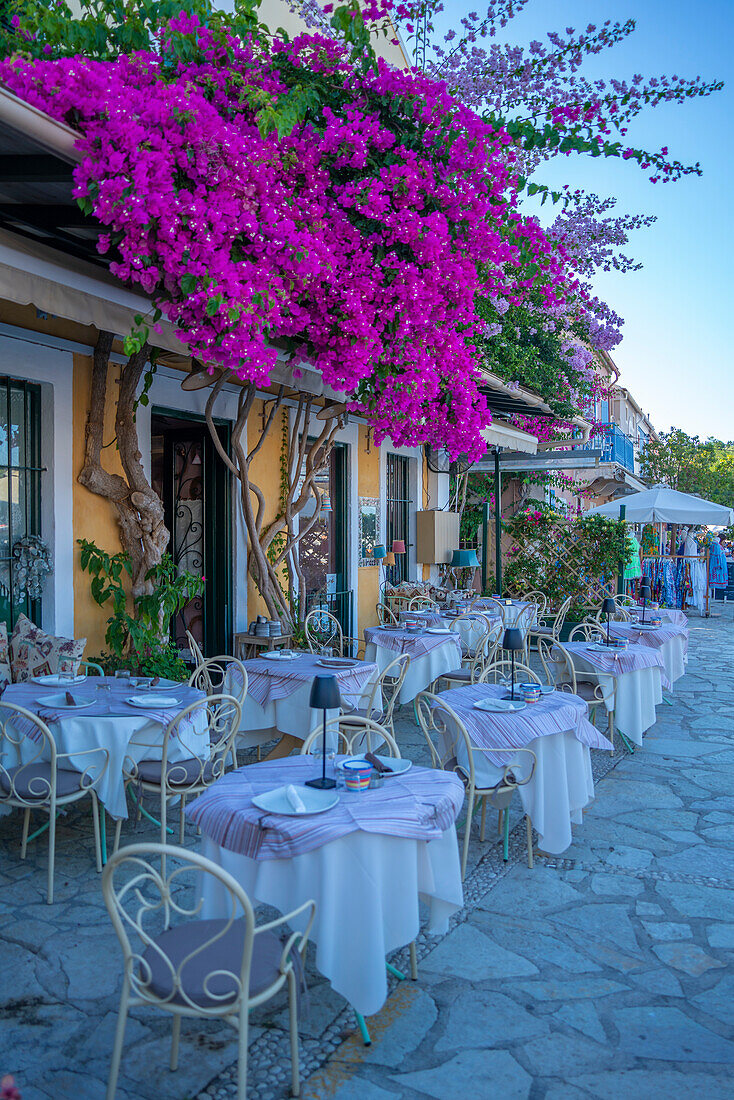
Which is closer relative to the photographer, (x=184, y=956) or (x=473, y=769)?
(x=184, y=956)

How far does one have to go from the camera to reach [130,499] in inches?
245

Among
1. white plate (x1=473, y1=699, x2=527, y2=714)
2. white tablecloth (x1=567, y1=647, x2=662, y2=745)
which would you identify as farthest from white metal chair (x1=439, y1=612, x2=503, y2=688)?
white plate (x1=473, y1=699, x2=527, y2=714)

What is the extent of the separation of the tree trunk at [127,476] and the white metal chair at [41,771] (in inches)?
84.1

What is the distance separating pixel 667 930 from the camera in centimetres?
348

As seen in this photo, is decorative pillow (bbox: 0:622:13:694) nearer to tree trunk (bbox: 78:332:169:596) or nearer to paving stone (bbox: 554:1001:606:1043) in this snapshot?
tree trunk (bbox: 78:332:169:596)

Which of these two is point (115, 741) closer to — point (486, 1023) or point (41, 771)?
point (41, 771)

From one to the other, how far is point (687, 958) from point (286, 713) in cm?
305

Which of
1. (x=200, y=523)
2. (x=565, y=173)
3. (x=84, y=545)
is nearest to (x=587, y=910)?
(x=84, y=545)

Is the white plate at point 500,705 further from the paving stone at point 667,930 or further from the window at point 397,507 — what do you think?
the window at point 397,507

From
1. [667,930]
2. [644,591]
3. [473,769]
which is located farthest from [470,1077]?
[644,591]

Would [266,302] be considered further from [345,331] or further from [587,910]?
[587,910]

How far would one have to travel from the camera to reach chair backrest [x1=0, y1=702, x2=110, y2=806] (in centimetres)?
388

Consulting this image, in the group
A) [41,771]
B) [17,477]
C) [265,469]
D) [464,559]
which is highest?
[265,469]

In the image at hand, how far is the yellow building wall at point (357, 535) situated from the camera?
10.2 metres
